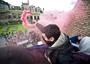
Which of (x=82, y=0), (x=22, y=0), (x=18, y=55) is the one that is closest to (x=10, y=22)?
(x=22, y=0)

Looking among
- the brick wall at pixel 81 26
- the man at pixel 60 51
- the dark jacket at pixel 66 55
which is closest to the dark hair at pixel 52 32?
the man at pixel 60 51

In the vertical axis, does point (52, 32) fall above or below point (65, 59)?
above

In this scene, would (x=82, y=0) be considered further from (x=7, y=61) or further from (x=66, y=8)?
(x=7, y=61)

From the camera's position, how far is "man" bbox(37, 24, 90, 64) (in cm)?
184

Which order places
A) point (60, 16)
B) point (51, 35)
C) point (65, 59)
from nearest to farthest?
point (65, 59) → point (51, 35) → point (60, 16)

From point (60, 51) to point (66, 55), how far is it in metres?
0.07

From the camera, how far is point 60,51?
188 centimetres

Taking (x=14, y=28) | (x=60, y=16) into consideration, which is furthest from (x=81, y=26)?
(x=14, y=28)

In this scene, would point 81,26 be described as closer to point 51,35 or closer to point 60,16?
point 60,16

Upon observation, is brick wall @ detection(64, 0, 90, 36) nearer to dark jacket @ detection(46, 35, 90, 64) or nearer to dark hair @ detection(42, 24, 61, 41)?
dark hair @ detection(42, 24, 61, 41)

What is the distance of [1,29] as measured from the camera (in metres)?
3.14

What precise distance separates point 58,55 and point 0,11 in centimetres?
154

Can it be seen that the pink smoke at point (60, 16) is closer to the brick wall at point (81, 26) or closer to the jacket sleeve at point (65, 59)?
the brick wall at point (81, 26)

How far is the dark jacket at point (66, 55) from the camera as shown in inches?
71.8
